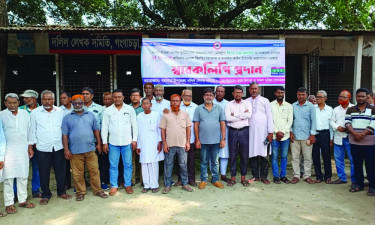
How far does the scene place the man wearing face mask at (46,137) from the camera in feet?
13.8

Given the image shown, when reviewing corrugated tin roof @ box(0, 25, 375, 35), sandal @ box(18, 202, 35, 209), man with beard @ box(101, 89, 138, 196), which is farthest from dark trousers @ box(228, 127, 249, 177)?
sandal @ box(18, 202, 35, 209)

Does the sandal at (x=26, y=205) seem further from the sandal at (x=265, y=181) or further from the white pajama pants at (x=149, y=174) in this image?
the sandal at (x=265, y=181)

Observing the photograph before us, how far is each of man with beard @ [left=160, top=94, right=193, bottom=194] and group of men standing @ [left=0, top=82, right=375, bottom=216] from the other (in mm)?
16

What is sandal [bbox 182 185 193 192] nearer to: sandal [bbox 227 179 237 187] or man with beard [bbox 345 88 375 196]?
sandal [bbox 227 179 237 187]

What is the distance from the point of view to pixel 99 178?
454 centimetres

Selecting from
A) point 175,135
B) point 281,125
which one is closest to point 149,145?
point 175,135

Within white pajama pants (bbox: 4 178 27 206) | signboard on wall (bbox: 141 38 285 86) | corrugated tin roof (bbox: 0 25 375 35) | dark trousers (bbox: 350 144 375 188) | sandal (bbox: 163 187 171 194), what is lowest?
sandal (bbox: 163 187 171 194)

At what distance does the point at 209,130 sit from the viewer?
186 inches

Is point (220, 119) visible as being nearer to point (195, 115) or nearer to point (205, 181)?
point (195, 115)

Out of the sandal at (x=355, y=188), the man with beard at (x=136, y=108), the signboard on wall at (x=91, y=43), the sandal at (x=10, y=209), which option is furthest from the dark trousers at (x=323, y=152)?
the signboard on wall at (x=91, y=43)

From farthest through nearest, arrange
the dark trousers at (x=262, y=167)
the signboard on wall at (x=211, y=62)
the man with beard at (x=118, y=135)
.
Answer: the signboard on wall at (x=211, y=62), the dark trousers at (x=262, y=167), the man with beard at (x=118, y=135)

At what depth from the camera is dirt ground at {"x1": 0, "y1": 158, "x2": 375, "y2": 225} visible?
11.8 ft

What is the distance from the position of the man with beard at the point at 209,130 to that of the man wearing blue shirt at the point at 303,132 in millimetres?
1336

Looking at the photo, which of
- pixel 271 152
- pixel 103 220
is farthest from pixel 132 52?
pixel 103 220
